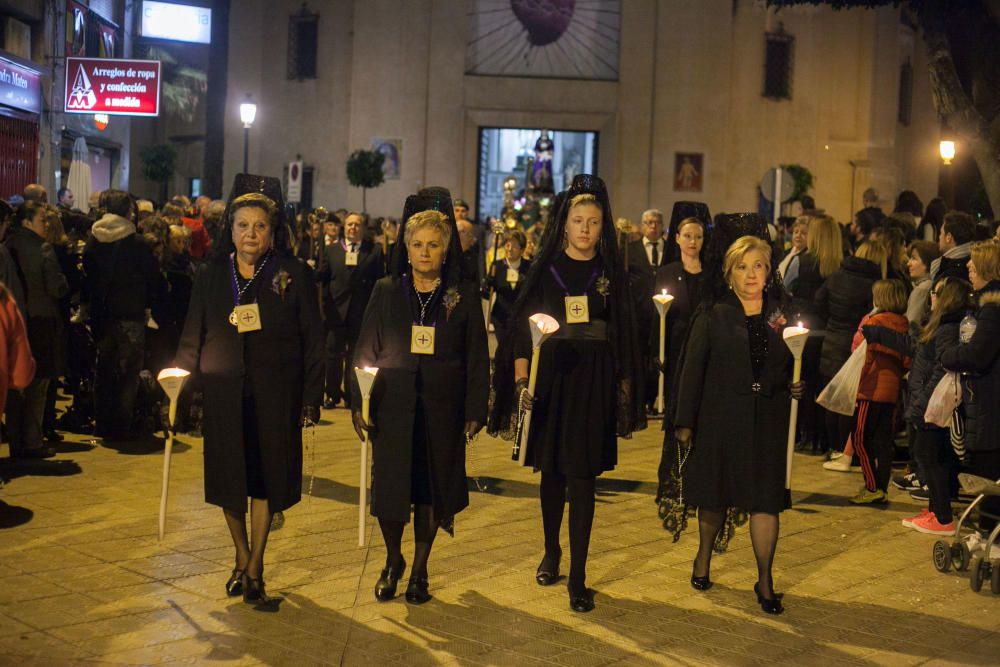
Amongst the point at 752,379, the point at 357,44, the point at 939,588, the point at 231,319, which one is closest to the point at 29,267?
the point at 231,319

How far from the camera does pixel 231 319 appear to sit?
22.0 ft

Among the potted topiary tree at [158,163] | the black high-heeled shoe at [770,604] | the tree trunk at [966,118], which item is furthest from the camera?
the potted topiary tree at [158,163]

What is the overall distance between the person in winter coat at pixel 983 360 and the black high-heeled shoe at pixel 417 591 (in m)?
3.67

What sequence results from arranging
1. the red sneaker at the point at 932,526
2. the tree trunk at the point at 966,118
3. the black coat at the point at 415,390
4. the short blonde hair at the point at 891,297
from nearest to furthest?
the black coat at the point at 415,390 < the red sneaker at the point at 932,526 < the short blonde hair at the point at 891,297 < the tree trunk at the point at 966,118

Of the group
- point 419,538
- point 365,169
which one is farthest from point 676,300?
point 365,169

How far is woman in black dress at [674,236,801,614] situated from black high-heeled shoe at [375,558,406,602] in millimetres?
1644

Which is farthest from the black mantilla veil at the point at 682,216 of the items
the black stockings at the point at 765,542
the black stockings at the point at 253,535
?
the black stockings at the point at 253,535

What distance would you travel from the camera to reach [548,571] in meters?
7.34

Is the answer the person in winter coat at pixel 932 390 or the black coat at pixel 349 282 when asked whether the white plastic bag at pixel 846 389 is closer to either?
the person in winter coat at pixel 932 390

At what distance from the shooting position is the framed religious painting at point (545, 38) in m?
38.2

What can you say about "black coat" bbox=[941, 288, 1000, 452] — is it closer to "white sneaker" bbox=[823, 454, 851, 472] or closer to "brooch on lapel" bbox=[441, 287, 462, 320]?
"white sneaker" bbox=[823, 454, 851, 472]

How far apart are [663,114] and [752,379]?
1277 inches

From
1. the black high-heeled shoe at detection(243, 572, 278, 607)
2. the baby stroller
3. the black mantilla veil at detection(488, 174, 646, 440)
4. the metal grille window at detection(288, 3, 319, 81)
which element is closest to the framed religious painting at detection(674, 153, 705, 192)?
the metal grille window at detection(288, 3, 319, 81)

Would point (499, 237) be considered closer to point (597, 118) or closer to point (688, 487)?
point (688, 487)
